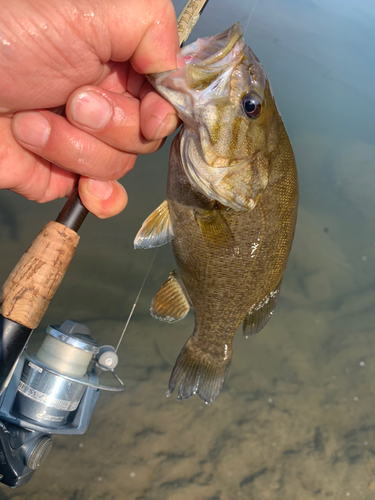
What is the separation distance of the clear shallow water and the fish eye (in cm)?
234

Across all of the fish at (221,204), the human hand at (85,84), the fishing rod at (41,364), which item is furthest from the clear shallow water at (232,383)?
the human hand at (85,84)

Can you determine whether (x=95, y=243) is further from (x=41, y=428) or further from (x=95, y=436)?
(x=41, y=428)

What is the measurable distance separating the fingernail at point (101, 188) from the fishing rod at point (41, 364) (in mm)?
213

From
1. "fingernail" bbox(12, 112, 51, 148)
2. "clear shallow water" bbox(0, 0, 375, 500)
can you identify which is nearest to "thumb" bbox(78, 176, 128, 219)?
"fingernail" bbox(12, 112, 51, 148)

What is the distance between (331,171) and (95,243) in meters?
3.75

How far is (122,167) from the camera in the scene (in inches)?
64.1

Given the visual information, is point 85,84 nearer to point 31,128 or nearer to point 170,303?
point 31,128

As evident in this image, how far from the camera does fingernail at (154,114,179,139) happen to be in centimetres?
126

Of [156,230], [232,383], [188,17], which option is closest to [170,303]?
[156,230]

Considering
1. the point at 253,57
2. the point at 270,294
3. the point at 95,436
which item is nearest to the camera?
the point at 253,57

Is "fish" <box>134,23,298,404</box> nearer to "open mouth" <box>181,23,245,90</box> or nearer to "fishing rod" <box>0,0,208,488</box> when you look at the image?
"open mouth" <box>181,23,245,90</box>

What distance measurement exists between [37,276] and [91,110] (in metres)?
0.72

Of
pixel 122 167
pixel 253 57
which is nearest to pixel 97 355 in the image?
pixel 122 167

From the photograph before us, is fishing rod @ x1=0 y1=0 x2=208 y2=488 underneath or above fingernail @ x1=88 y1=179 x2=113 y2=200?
underneath
